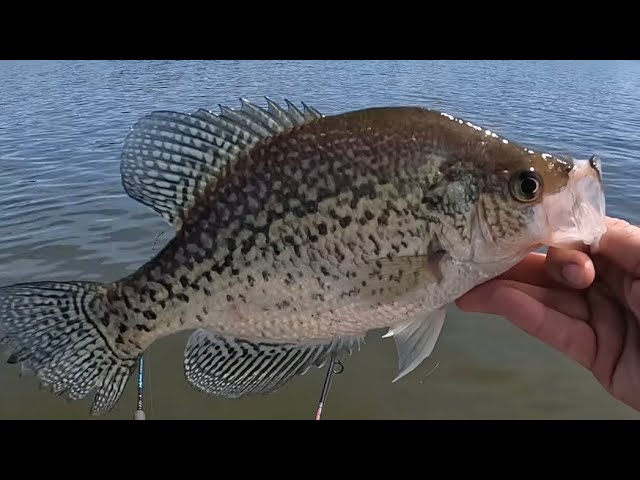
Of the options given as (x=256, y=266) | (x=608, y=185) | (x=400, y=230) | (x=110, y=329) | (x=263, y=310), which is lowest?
(x=608, y=185)

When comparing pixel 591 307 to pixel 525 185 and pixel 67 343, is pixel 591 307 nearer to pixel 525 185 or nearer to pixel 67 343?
pixel 525 185

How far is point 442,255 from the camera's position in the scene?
6.70 feet

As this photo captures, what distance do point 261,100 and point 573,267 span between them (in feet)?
33.7

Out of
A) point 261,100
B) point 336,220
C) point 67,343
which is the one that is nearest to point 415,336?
point 336,220

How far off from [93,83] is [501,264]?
18166 mm

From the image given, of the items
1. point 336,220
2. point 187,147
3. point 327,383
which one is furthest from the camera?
point 327,383

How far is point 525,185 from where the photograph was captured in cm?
205

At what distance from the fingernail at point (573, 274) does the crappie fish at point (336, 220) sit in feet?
0.69

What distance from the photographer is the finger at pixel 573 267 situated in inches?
89.0

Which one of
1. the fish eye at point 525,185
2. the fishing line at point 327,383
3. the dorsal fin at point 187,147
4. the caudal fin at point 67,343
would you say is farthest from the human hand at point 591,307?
the caudal fin at point 67,343

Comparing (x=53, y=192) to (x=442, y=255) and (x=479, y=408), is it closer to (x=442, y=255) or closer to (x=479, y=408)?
(x=479, y=408)
